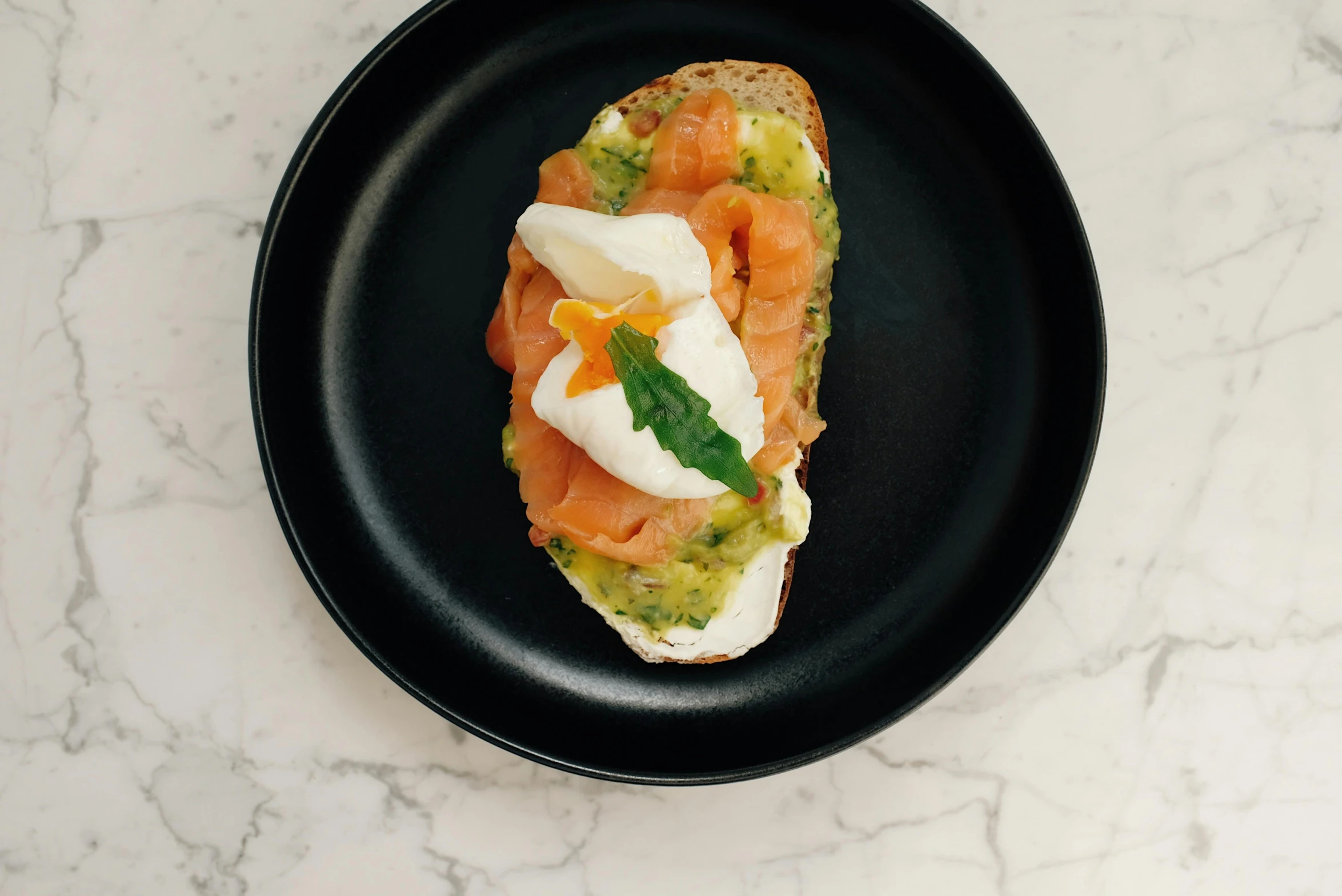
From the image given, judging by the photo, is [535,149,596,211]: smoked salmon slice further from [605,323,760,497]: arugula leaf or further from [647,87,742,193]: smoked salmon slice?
[605,323,760,497]: arugula leaf

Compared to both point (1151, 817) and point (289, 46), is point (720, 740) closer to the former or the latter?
point (1151, 817)

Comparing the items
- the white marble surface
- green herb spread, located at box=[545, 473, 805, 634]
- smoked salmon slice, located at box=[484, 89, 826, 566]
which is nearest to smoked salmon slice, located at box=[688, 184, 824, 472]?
smoked salmon slice, located at box=[484, 89, 826, 566]

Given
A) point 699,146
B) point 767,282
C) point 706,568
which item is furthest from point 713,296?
point 706,568

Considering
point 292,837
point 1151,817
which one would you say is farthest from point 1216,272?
point 292,837

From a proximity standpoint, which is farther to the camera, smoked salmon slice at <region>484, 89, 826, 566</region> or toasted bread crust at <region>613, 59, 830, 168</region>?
toasted bread crust at <region>613, 59, 830, 168</region>

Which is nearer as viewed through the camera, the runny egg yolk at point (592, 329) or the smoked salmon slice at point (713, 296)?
the runny egg yolk at point (592, 329)

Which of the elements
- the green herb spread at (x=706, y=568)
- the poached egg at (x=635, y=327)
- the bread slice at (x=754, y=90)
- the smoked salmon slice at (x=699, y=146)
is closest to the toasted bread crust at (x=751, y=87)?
the bread slice at (x=754, y=90)

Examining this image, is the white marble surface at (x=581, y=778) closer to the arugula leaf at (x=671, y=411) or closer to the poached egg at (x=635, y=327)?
the poached egg at (x=635, y=327)

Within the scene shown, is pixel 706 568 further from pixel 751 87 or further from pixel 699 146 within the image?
pixel 751 87
